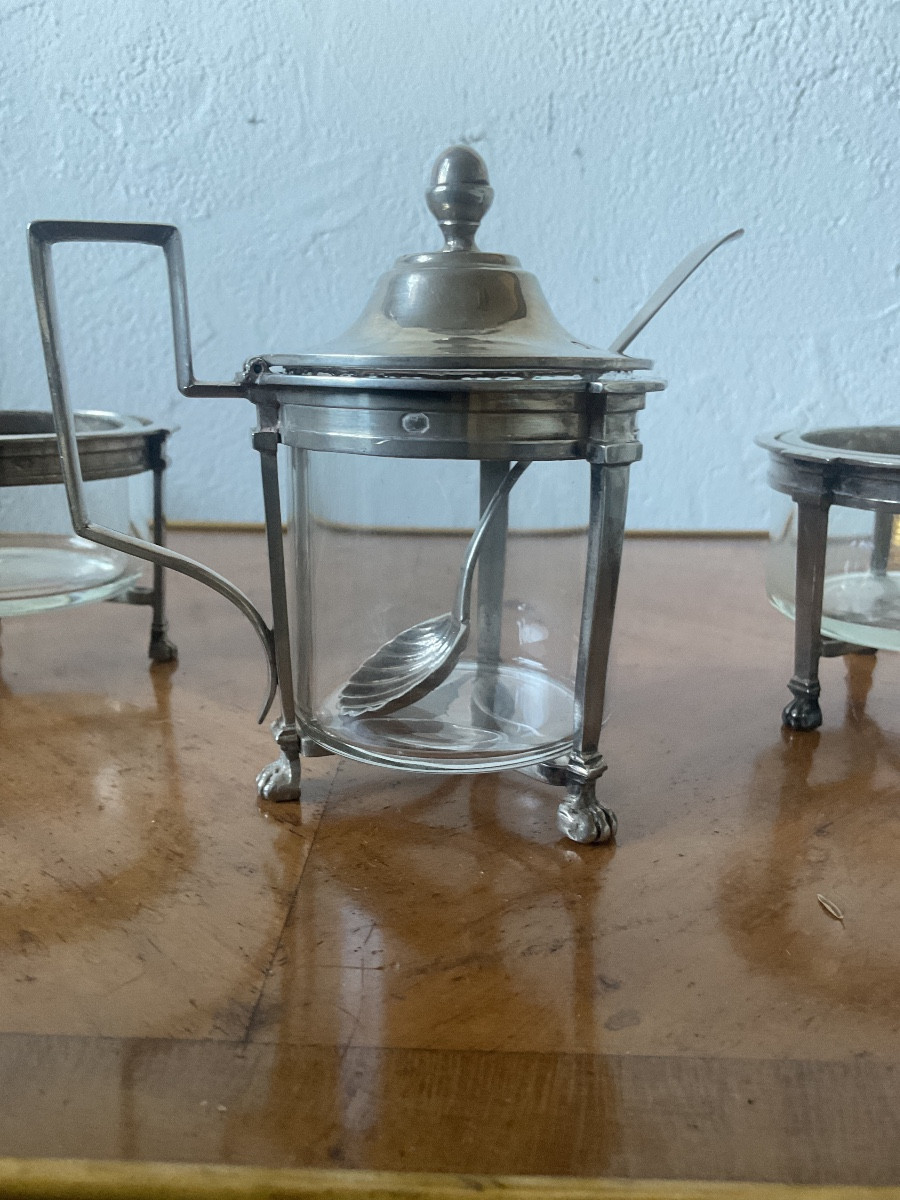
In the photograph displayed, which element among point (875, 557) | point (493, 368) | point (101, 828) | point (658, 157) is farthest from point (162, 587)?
point (658, 157)

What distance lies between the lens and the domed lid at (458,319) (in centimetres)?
42

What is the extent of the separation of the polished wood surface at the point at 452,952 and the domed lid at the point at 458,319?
8.8 inches

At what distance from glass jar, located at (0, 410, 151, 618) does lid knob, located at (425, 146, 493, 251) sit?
0.26 metres

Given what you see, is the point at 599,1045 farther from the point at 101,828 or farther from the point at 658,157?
the point at 658,157

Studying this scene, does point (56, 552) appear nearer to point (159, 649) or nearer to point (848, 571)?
point (159, 649)

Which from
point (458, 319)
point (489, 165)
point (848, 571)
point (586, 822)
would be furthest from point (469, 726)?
point (489, 165)

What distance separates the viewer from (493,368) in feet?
1.36

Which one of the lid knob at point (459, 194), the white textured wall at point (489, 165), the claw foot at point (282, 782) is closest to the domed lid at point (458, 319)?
the lid knob at point (459, 194)

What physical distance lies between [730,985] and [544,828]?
0.14 m

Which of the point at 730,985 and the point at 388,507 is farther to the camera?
the point at 388,507

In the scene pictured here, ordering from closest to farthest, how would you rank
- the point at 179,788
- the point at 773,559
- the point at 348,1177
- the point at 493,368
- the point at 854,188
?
the point at 348,1177 → the point at 493,368 → the point at 179,788 → the point at 773,559 → the point at 854,188

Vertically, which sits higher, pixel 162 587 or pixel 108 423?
pixel 108 423

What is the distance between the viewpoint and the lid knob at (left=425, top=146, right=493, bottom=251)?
473mm

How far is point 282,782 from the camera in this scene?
1.72ft
